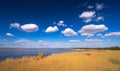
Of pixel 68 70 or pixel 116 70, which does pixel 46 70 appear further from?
pixel 116 70

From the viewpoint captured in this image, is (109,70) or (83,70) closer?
(83,70)

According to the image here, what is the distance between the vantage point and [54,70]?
9.94m

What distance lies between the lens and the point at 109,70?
10.7 m

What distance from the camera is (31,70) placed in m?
9.98

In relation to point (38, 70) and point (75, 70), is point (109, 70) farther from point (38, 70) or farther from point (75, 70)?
point (38, 70)

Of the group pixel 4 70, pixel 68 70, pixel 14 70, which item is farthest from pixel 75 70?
pixel 4 70

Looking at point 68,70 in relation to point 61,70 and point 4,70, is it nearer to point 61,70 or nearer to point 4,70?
point 61,70

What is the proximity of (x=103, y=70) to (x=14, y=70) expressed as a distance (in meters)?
6.61

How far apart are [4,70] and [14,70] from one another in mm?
762

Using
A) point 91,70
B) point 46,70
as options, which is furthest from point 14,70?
point 91,70

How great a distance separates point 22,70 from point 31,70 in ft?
2.12

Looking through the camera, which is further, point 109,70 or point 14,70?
point 109,70

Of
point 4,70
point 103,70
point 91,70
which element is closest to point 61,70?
point 91,70

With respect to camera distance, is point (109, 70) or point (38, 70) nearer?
point (38, 70)
